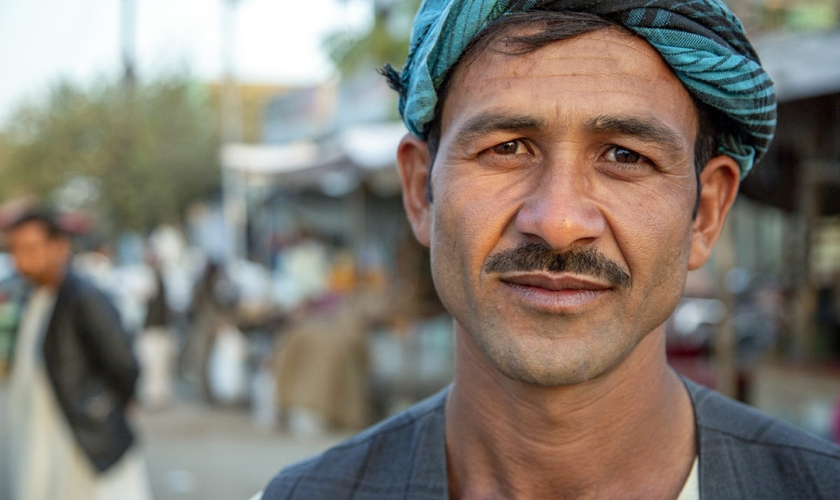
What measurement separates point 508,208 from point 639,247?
232 millimetres

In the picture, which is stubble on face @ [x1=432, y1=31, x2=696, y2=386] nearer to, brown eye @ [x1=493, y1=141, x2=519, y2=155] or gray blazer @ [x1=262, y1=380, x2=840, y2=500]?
brown eye @ [x1=493, y1=141, x2=519, y2=155]

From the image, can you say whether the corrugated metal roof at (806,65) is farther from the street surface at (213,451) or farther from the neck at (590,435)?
the street surface at (213,451)

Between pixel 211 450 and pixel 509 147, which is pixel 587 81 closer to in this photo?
pixel 509 147

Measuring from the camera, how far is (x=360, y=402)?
828cm

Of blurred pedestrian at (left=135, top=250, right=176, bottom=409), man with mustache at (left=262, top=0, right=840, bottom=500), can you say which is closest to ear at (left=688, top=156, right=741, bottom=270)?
man with mustache at (left=262, top=0, right=840, bottom=500)

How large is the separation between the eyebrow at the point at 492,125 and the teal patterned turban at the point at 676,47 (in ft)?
0.37

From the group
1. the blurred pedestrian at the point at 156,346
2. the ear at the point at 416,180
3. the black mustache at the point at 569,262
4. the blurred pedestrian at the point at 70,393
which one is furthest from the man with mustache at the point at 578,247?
the blurred pedestrian at the point at 156,346

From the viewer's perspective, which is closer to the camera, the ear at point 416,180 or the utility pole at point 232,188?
the ear at point 416,180

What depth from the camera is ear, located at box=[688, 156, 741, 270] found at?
5.18 ft

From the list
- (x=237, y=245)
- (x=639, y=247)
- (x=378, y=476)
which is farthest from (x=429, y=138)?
(x=237, y=245)

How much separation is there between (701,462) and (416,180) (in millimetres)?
798

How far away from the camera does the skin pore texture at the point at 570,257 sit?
4.44 feet

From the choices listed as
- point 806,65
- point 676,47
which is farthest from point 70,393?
point 806,65

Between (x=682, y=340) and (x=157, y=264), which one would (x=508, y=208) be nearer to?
(x=682, y=340)
